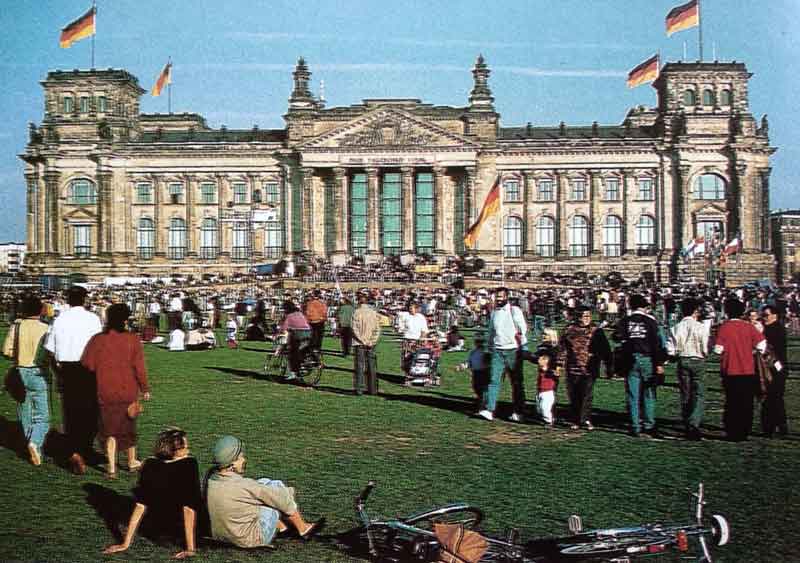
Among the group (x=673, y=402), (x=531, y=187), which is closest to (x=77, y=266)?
(x=531, y=187)

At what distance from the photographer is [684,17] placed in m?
65.2

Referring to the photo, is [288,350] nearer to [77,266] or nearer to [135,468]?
[135,468]

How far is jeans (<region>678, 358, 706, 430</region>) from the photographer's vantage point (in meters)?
15.7

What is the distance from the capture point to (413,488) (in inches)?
469

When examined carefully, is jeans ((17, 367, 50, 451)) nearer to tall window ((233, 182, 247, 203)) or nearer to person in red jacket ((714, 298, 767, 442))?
person in red jacket ((714, 298, 767, 442))

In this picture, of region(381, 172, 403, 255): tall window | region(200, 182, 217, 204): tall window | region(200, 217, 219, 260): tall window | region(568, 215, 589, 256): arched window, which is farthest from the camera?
region(200, 217, 219, 260): tall window

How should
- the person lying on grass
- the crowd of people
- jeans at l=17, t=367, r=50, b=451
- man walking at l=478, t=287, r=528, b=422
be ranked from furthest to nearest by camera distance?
1. man walking at l=478, t=287, r=528, b=422
2. jeans at l=17, t=367, r=50, b=451
3. the crowd of people
4. the person lying on grass

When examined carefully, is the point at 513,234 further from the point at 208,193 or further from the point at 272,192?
the point at 208,193

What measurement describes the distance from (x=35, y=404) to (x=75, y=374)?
2.28 ft

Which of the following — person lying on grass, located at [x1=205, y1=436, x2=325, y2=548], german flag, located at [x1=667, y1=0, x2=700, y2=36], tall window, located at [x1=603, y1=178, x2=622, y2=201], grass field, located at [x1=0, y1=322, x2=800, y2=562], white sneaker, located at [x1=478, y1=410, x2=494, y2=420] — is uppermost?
german flag, located at [x1=667, y1=0, x2=700, y2=36]

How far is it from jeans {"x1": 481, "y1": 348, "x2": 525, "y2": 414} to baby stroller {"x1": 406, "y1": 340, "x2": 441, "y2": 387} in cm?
528

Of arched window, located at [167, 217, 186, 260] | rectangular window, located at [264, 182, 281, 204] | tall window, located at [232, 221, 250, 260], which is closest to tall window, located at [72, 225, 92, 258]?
arched window, located at [167, 217, 186, 260]

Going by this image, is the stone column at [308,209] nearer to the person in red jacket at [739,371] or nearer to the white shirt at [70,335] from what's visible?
the person in red jacket at [739,371]

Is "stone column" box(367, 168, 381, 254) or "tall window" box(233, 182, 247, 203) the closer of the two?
"stone column" box(367, 168, 381, 254)
